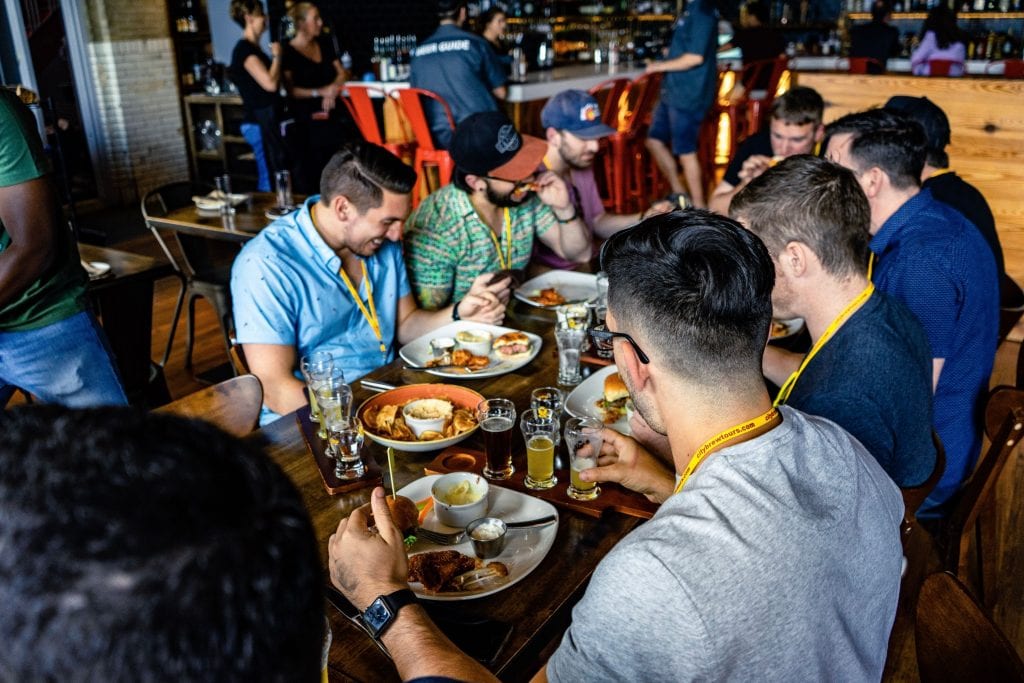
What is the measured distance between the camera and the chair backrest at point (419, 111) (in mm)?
5770

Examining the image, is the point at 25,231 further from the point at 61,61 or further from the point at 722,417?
the point at 61,61

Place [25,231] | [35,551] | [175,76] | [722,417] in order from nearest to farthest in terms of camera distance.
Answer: [35,551]
[722,417]
[25,231]
[175,76]

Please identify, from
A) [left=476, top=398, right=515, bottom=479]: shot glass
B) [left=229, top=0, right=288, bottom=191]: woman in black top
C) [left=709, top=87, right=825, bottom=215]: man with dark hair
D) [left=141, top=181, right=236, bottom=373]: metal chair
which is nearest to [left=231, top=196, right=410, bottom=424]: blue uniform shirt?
[left=476, top=398, right=515, bottom=479]: shot glass

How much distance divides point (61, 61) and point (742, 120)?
6578 millimetres

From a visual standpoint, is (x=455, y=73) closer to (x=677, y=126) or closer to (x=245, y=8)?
(x=245, y=8)

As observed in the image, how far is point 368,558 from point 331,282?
58.6 inches

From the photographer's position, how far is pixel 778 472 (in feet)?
3.94

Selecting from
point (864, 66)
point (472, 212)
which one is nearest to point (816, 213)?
point (472, 212)

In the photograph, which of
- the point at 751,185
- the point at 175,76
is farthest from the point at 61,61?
the point at 751,185

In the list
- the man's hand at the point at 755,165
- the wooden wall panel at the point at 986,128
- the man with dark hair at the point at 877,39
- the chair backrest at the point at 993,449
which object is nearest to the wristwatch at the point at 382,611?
the chair backrest at the point at 993,449

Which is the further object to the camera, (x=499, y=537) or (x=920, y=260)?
(x=920, y=260)

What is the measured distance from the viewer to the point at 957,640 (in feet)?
3.98

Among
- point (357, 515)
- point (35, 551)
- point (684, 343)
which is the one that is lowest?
point (357, 515)

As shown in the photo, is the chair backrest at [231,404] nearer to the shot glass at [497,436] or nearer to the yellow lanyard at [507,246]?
the shot glass at [497,436]
